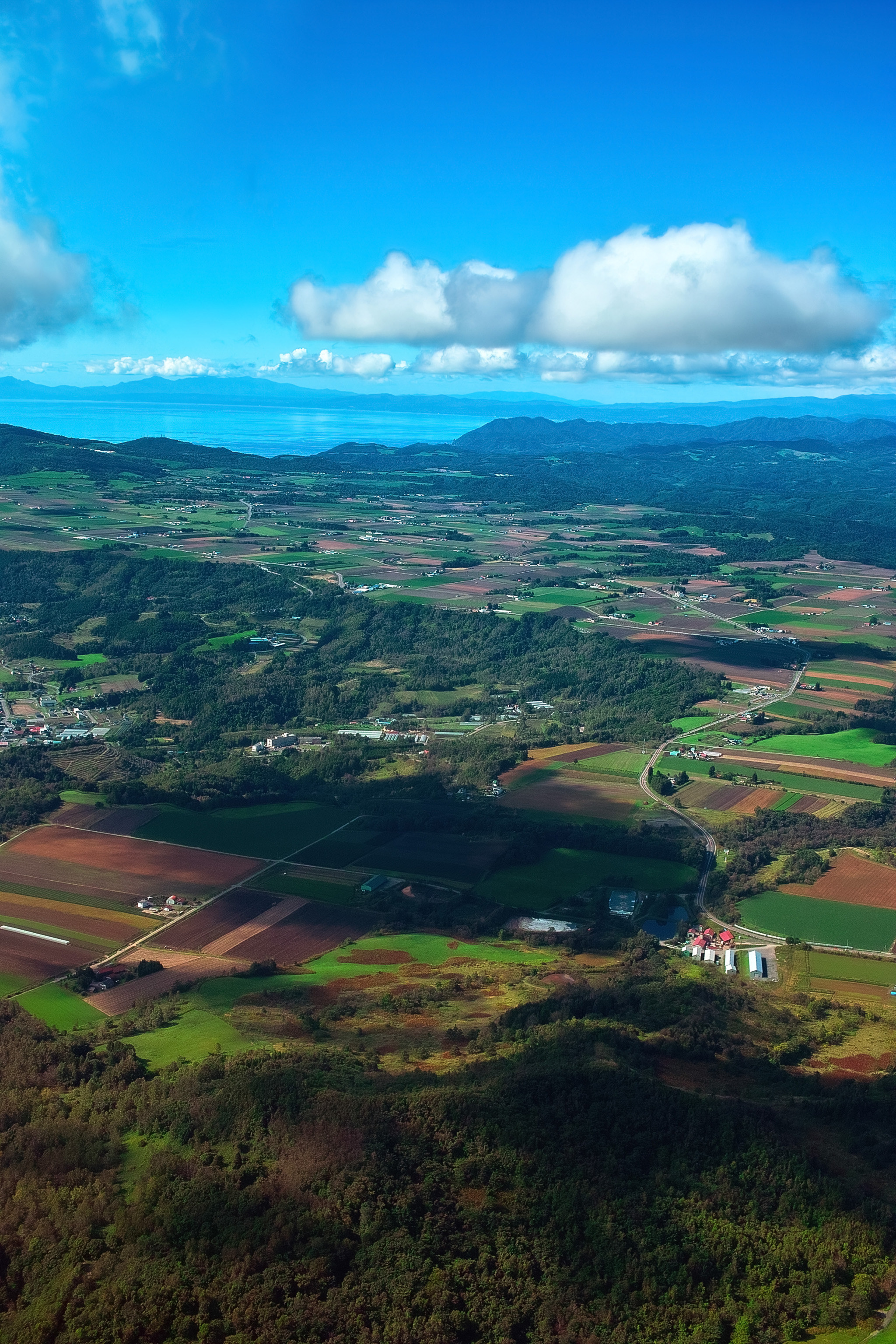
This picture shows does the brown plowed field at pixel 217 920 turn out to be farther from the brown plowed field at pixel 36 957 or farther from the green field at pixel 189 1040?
the green field at pixel 189 1040

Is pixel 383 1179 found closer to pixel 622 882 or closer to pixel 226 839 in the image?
pixel 622 882

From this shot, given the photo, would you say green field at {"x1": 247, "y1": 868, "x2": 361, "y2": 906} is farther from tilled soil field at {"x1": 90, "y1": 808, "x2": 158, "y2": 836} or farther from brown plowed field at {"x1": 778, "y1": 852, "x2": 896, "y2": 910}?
brown plowed field at {"x1": 778, "y1": 852, "x2": 896, "y2": 910}

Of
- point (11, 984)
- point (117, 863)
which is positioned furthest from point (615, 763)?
point (11, 984)

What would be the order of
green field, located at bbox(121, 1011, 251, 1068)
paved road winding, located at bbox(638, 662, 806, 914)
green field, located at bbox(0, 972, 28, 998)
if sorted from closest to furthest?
green field, located at bbox(121, 1011, 251, 1068), green field, located at bbox(0, 972, 28, 998), paved road winding, located at bbox(638, 662, 806, 914)

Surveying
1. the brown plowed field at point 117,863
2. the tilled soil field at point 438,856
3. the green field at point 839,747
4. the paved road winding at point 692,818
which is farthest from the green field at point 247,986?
the green field at point 839,747

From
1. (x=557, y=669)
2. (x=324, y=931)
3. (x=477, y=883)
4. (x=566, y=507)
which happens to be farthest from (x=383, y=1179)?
(x=566, y=507)

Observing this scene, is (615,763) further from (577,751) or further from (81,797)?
(81,797)

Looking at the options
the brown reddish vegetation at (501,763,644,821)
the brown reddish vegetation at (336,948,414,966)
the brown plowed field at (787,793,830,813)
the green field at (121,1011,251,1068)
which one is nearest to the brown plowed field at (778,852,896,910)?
the brown plowed field at (787,793,830,813)
